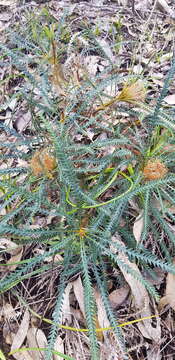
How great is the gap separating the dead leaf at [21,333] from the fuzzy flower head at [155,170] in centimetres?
63

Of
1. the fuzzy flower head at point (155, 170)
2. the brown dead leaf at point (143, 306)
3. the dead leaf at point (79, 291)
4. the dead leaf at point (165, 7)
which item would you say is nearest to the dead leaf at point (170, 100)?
the fuzzy flower head at point (155, 170)

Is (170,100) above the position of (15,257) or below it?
above

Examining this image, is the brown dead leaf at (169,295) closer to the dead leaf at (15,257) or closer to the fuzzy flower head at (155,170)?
the fuzzy flower head at (155,170)

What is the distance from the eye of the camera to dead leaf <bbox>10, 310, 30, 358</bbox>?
1118mm

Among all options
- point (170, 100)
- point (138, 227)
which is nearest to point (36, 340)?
point (138, 227)

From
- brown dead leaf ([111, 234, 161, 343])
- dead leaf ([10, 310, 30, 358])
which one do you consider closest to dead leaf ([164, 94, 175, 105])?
brown dead leaf ([111, 234, 161, 343])

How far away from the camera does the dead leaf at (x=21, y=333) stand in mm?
1118

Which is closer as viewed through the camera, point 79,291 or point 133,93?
point 79,291

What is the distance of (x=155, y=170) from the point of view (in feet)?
3.67

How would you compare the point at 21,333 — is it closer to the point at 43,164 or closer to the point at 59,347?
the point at 59,347

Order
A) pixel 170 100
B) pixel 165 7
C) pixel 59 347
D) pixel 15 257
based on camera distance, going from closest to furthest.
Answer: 1. pixel 59 347
2. pixel 15 257
3. pixel 170 100
4. pixel 165 7

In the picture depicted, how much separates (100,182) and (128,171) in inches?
4.8

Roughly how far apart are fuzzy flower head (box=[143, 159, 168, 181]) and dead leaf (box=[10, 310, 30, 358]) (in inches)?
24.7

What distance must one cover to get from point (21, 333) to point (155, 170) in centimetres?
71
